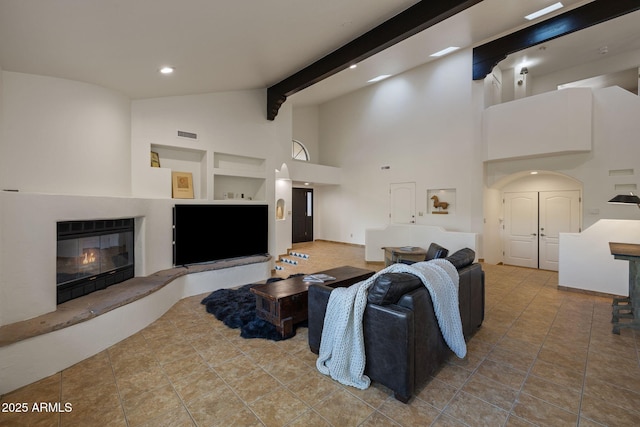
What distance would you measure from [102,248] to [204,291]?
1.56 meters

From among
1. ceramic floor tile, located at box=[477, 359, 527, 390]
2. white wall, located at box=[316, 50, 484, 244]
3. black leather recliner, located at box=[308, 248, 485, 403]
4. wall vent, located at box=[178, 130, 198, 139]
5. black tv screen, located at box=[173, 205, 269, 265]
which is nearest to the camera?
black leather recliner, located at box=[308, 248, 485, 403]

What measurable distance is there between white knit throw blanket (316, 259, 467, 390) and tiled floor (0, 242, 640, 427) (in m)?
0.12

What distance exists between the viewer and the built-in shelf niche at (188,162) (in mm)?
4805

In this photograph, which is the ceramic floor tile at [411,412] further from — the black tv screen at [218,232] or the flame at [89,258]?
the black tv screen at [218,232]

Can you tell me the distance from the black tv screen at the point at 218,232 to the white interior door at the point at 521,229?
6165 mm

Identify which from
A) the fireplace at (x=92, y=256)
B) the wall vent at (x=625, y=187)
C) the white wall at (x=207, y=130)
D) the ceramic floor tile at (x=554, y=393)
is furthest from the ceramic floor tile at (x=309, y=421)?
the wall vent at (x=625, y=187)

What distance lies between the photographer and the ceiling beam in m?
3.29

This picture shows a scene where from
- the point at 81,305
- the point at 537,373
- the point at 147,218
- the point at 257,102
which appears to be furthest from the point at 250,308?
the point at 257,102

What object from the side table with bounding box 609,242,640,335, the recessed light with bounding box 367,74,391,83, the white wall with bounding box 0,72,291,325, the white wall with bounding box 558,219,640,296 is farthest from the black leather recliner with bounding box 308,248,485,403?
the recessed light with bounding box 367,74,391,83

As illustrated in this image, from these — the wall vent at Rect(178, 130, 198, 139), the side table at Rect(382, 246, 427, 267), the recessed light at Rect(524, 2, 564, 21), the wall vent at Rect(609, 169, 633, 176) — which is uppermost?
the recessed light at Rect(524, 2, 564, 21)

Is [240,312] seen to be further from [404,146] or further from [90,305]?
[404,146]

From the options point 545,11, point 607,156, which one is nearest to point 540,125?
point 607,156

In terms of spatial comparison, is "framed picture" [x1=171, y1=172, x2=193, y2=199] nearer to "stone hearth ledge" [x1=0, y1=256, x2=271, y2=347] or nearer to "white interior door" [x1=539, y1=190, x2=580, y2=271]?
"stone hearth ledge" [x1=0, y1=256, x2=271, y2=347]

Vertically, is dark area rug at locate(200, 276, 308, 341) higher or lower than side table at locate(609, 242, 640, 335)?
lower
